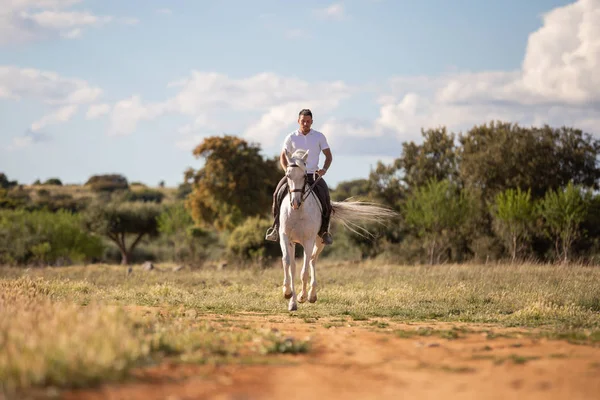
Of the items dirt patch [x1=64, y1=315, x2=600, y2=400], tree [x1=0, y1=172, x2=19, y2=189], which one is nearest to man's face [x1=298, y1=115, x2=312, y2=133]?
dirt patch [x1=64, y1=315, x2=600, y2=400]

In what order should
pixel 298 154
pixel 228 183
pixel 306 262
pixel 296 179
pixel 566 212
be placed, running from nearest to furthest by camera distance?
pixel 296 179 < pixel 298 154 < pixel 306 262 < pixel 566 212 < pixel 228 183

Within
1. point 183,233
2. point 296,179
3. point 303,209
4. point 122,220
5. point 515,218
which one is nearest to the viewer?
point 296,179

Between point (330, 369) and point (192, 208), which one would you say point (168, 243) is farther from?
point (330, 369)

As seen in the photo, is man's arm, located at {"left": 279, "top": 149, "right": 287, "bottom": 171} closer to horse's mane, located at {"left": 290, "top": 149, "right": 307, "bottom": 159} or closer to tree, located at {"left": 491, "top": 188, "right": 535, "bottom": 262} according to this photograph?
horse's mane, located at {"left": 290, "top": 149, "right": 307, "bottom": 159}

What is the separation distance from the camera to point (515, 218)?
37.8m

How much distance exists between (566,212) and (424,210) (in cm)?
793

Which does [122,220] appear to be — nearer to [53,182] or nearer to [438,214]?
[438,214]

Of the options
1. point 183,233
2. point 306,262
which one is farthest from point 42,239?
point 306,262

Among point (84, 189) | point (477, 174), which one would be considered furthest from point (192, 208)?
point (84, 189)

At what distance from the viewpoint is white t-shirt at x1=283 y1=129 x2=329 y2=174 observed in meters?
13.4

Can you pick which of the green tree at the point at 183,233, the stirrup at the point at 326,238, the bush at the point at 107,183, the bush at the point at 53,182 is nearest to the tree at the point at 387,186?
the green tree at the point at 183,233

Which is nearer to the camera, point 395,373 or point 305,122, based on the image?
point 395,373

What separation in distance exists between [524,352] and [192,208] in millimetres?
43516

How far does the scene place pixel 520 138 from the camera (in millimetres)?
42625
